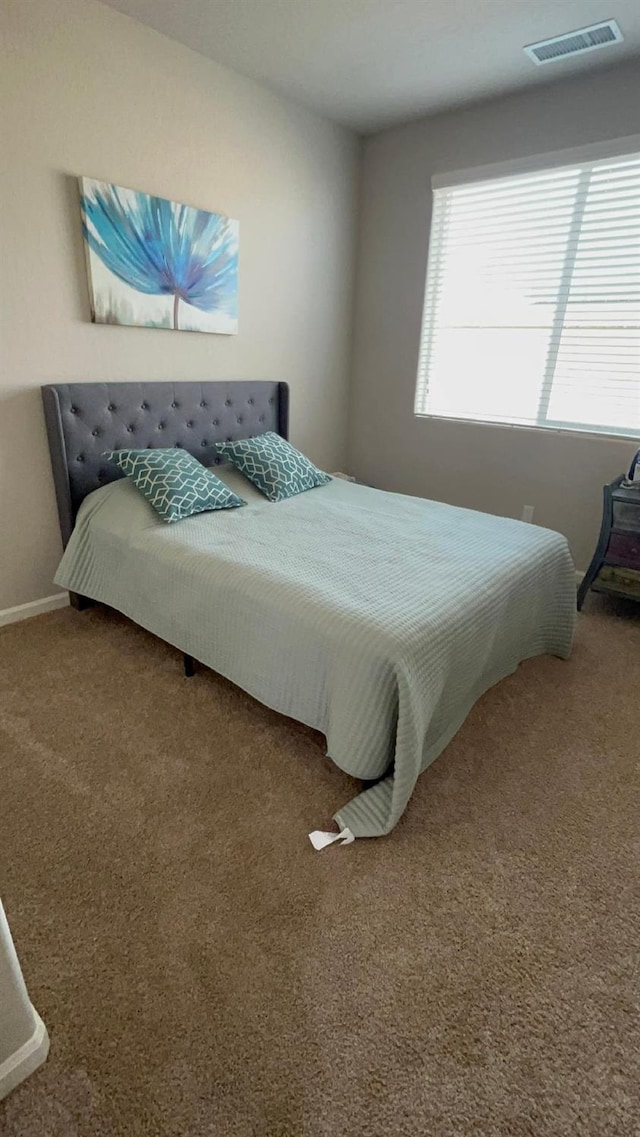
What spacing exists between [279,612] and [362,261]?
10.2 ft

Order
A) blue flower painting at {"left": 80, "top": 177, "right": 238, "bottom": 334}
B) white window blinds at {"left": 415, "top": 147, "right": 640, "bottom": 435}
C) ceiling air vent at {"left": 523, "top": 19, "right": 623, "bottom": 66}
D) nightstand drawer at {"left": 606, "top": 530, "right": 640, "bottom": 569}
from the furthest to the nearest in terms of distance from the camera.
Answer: white window blinds at {"left": 415, "top": 147, "right": 640, "bottom": 435} → nightstand drawer at {"left": 606, "top": 530, "right": 640, "bottom": 569} → blue flower painting at {"left": 80, "top": 177, "right": 238, "bottom": 334} → ceiling air vent at {"left": 523, "top": 19, "right": 623, "bottom": 66}

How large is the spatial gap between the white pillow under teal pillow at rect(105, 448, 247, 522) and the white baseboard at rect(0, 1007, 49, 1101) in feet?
5.54

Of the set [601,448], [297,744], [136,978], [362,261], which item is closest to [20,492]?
[297,744]

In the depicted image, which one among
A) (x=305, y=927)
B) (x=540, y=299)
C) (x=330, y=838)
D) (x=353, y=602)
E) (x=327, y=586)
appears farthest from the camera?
(x=540, y=299)

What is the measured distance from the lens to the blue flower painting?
238cm

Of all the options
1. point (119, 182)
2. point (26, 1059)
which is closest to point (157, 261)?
point (119, 182)

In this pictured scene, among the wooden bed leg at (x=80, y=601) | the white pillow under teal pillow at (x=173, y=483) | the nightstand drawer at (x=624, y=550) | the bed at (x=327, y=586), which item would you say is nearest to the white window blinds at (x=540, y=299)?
the nightstand drawer at (x=624, y=550)

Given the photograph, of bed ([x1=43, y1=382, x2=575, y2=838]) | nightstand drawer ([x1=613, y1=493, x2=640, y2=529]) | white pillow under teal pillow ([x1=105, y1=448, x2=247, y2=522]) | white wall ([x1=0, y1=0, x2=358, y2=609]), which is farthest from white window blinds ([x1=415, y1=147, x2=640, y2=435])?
white pillow under teal pillow ([x1=105, y1=448, x2=247, y2=522])

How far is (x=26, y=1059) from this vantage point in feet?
3.24

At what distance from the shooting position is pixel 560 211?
290 centimetres

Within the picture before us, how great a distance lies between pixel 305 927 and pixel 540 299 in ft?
10.8

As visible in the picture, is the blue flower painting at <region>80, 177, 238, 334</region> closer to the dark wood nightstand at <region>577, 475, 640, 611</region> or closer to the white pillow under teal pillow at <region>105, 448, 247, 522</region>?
the white pillow under teal pillow at <region>105, 448, 247, 522</region>

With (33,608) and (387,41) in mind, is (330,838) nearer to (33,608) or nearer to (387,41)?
(33,608)

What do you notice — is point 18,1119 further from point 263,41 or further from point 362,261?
point 362,261
